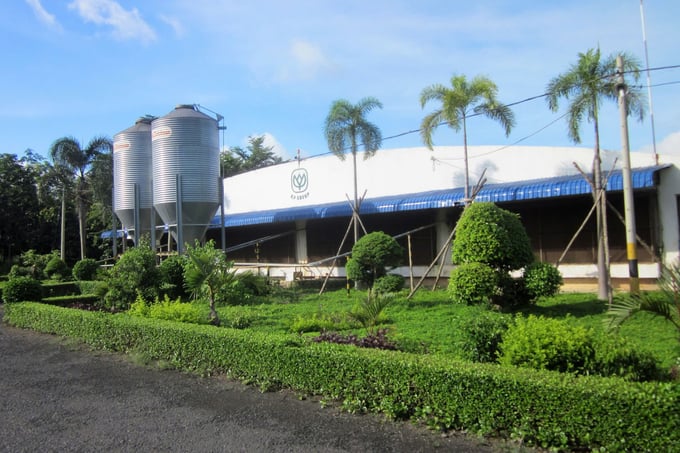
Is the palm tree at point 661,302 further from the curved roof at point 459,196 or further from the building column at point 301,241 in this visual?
the building column at point 301,241

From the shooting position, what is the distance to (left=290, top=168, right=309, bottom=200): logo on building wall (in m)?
23.0

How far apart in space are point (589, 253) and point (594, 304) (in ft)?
13.7

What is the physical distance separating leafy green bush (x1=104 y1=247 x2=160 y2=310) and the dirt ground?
14.4 feet

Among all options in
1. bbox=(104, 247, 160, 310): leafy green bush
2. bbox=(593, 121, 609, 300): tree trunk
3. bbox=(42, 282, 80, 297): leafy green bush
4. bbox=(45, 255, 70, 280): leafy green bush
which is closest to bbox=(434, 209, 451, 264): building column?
bbox=(593, 121, 609, 300): tree trunk

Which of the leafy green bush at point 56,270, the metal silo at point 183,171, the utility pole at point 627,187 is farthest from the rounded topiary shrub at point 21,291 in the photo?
the leafy green bush at point 56,270

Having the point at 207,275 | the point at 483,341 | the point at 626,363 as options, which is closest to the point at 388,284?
the point at 207,275

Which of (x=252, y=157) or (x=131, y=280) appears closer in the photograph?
(x=131, y=280)

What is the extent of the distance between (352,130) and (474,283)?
363 inches

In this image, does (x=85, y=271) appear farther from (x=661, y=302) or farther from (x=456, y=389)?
(x=661, y=302)

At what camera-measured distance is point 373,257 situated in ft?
46.6

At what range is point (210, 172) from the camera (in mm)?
18281

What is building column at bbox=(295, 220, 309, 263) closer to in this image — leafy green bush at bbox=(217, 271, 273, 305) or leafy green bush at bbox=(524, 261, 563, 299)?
leafy green bush at bbox=(217, 271, 273, 305)

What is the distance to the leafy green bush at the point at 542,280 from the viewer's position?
32.4 feet

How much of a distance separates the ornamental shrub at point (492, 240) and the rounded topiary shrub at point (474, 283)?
25 centimetres
